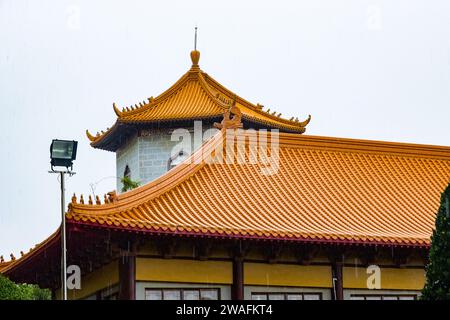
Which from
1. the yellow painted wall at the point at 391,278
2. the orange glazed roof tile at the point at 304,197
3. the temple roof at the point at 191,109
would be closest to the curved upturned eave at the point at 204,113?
the temple roof at the point at 191,109

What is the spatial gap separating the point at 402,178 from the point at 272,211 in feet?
14.7

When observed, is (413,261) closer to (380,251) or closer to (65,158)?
Result: (380,251)

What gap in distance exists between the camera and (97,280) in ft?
73.3

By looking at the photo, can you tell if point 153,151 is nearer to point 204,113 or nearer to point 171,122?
point 171,122

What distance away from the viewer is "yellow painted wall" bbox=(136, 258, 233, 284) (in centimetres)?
2033

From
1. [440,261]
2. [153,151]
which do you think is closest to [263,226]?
[440,261]

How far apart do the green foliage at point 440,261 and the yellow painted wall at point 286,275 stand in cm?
585

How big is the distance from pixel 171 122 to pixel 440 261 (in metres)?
28.2

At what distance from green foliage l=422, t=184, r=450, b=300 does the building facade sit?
4779mm

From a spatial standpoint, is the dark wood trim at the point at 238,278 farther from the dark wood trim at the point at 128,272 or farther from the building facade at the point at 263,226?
the dark wood trim at the point at 128,272

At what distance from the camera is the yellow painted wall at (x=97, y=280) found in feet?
69.4
